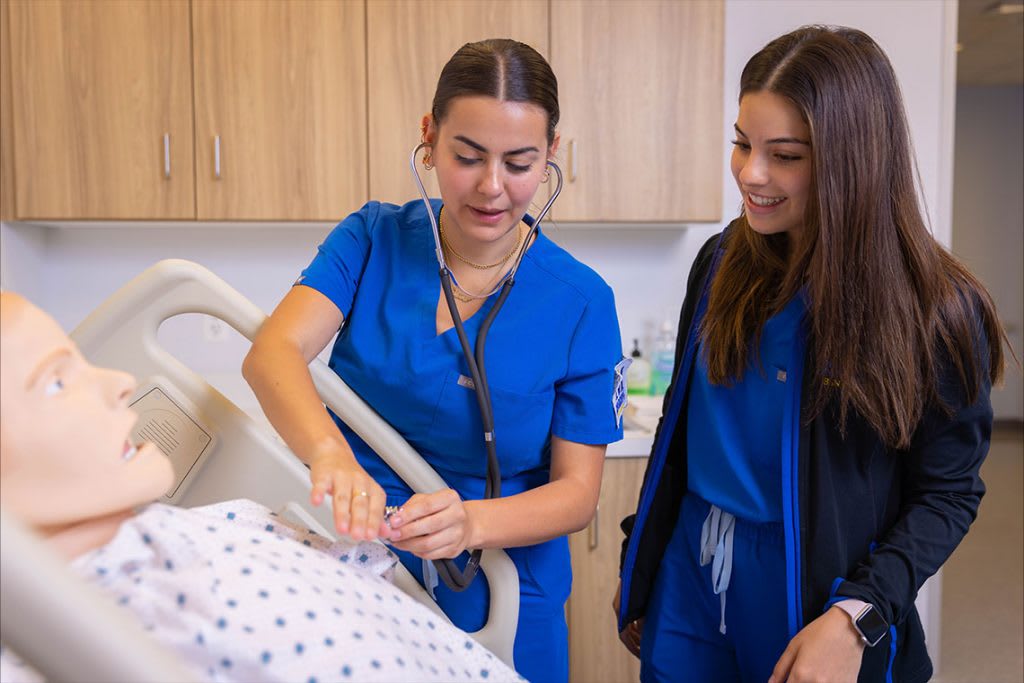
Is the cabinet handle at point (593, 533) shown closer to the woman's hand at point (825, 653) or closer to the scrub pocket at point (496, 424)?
the scrub pocket at point (496, 424)

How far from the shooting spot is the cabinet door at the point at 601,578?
2.20 metres

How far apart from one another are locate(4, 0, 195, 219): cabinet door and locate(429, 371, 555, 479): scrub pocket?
56.2 inches

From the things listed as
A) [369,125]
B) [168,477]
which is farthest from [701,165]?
[168,477]

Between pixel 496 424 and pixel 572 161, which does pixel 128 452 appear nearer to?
pixel 496 424

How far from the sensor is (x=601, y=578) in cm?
221

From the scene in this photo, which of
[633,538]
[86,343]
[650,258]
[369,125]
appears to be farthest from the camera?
[650,258]

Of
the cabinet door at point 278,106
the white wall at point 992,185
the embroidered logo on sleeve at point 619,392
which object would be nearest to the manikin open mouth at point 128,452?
the embroidered logo on sleeve at point 619,392

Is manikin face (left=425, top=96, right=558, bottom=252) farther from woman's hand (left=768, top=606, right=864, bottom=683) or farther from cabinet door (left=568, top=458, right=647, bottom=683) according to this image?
cabinet door (left=568, top=458, right=647, bottom=683)

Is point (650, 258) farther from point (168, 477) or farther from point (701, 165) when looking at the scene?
point (168, 477)

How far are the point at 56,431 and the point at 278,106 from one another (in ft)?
5.81

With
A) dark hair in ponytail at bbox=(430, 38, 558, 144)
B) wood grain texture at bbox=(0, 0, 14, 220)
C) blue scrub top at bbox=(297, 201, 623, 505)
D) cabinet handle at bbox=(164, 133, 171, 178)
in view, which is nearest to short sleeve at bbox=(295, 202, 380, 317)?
blue scrub top at bbox=(297, 201, 623, 505)

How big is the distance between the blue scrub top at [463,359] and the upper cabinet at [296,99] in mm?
1136

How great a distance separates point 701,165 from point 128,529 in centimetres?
196

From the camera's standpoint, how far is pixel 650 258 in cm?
273
